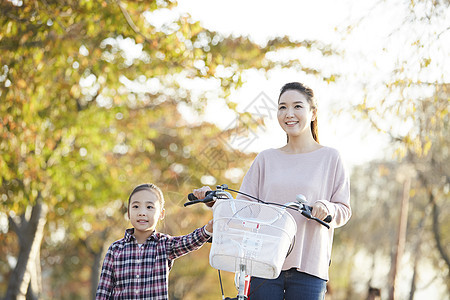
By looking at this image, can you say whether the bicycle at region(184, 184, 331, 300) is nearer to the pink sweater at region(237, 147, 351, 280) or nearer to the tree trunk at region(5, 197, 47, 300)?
the pink sweater at region(237, 147, 351, 280)

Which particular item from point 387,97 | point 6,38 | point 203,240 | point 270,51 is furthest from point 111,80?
point 203,240

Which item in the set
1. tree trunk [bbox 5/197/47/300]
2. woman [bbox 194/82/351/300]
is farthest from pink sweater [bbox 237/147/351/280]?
tree trunk [bbox 5/197/47/300]

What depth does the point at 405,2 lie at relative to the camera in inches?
282

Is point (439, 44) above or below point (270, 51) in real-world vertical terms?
below

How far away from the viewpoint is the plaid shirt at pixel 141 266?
3.61 metres

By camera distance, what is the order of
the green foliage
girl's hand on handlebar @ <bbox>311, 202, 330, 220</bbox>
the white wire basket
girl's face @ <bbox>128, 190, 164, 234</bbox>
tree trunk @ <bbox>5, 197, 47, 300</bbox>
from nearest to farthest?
the white wire basket, girl's hand on handlebar @ <bbox>311, 202, 330, 220</bbox>, girl's face @ <bbox>128, 190, 164, 234</bbox>, the green foliage, tree trunk @ <bbox>5, 197, 47, 300</bbox>

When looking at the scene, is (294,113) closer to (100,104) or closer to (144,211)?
(144,211)

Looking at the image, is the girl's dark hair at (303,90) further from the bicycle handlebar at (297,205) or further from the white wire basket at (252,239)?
the white wire basket at (252,239)

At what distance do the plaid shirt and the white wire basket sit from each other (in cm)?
68

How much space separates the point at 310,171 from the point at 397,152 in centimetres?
371

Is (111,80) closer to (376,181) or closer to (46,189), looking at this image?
(46,189)

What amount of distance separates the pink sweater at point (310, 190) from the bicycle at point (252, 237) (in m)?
0.29

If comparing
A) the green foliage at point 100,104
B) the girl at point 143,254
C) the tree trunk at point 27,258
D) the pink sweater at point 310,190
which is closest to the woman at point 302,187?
the pink sweater at point 310,190

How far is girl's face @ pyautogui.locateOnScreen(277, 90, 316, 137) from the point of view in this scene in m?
3.42
